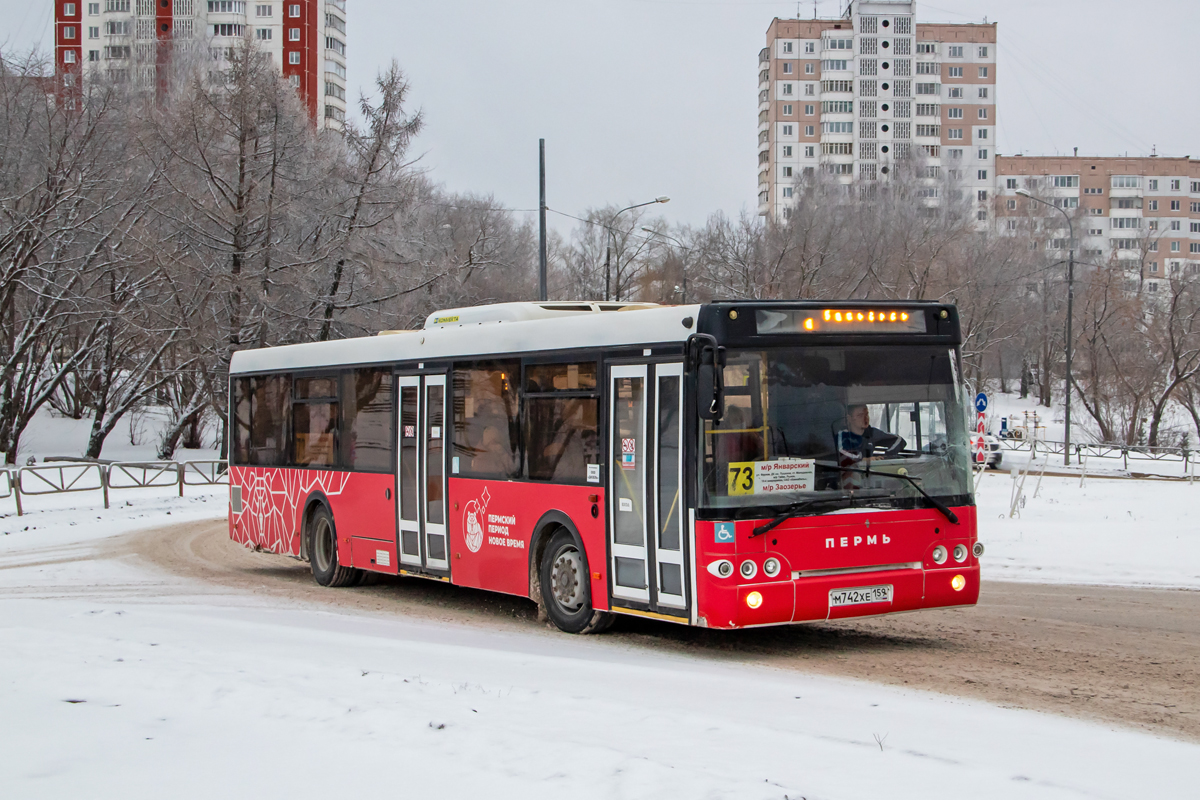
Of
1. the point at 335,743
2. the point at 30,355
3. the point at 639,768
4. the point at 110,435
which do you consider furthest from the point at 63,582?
the point at 110,435

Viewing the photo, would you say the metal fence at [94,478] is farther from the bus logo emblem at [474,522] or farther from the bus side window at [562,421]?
the bus side window at [562,421]

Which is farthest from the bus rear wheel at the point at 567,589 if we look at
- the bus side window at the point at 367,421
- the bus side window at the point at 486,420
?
the bus side window at the point at 367,421

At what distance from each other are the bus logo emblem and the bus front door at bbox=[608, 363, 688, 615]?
2.11 m

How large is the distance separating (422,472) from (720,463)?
455 centimetres

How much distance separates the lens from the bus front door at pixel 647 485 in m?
9.19

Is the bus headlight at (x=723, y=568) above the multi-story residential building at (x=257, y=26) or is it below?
below

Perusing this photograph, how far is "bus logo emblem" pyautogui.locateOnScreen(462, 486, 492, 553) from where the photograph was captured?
11.6 metres

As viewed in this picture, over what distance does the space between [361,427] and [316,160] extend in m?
24.9

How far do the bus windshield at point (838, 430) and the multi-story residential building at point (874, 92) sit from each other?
4281 inches

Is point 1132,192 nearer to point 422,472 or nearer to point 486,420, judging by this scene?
point 422,472

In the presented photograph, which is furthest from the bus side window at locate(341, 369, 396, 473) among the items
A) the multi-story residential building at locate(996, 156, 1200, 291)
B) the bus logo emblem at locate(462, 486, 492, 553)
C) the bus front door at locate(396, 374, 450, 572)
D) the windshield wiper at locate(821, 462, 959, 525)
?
the multi-story residential building at locate(996, 156, 1200, 291)

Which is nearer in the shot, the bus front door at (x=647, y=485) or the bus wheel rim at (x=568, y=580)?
the bus front door at (x=647, y=485)

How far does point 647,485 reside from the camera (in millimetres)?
9438

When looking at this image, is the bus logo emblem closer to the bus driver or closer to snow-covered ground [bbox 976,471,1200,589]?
the bus driver
